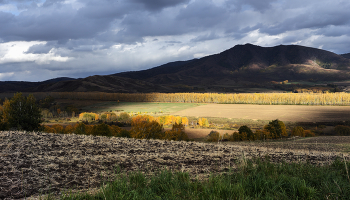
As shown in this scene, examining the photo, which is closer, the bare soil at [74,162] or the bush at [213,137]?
the bare soil at [74,162]

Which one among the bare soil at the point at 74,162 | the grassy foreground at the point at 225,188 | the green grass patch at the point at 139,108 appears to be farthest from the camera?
the green grass patch at the point at 139,108

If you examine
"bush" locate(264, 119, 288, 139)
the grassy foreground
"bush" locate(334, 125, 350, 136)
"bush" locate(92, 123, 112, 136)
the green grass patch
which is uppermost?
the grassy foreground

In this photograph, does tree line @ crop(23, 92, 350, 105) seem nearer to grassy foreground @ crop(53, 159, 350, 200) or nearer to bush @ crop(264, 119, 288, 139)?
bush @ crop(264, 119, 288, 139)

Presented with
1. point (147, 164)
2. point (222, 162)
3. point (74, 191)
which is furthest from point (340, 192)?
point (74, 191)

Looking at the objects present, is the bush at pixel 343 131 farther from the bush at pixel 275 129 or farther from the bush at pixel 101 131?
the bush at pixel 101 131

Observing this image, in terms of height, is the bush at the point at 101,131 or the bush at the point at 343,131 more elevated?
the bush at the point at 101,131

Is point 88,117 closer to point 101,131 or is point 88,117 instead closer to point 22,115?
point 101,131

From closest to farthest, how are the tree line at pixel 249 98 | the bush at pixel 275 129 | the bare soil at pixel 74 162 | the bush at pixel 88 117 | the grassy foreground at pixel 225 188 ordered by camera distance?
the grassy foreground at pixel 225 188 < the bare soil at pixel 74 162 < the bush at pixel 275 129 < the bush at pixel 88 117 < the tree line at pixel 249 98

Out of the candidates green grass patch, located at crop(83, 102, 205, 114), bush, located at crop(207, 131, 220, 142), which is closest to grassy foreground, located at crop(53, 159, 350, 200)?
bush, located at crop(207, 131, 220, 142)

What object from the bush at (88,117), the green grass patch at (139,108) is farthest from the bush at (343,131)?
the bush at (88,117)


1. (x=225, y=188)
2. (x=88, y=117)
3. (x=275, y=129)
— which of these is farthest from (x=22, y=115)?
(x=88, y=117)

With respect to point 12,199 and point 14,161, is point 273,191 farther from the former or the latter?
point 14,161

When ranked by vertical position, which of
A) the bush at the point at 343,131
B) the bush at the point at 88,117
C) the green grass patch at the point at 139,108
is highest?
the green grass patch at the point at 139,108

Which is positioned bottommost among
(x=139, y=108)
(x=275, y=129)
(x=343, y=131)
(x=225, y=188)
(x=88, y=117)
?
(x=343, y=131)
